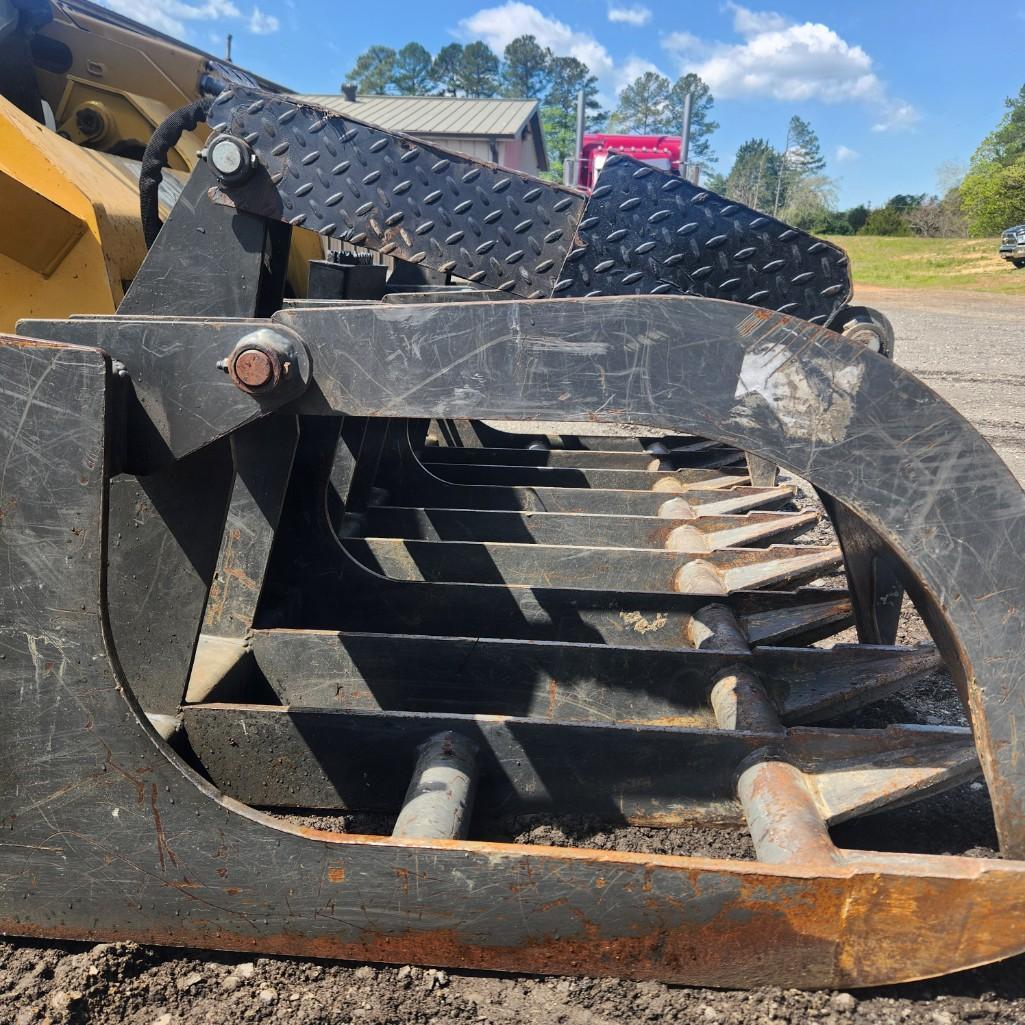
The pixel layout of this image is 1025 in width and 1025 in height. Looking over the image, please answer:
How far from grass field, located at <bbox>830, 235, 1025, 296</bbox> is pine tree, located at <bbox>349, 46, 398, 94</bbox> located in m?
53.9

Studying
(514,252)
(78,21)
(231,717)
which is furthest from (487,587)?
(78,21)

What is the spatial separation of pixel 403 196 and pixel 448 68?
285 ft

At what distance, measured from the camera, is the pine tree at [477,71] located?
7881 centimetres

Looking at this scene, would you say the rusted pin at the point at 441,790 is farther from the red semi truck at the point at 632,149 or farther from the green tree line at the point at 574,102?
the green tree line at the point at 574,102

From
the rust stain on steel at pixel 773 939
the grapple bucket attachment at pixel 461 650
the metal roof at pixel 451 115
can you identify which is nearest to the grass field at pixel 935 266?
the metal roof at pixel 451 115

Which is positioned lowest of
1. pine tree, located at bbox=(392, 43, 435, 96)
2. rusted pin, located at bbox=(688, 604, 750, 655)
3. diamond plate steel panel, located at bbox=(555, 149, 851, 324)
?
rusted pin, located at bbox=(688, 604, 750, 655)

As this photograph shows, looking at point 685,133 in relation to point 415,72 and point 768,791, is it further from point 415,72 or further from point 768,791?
point 415,72

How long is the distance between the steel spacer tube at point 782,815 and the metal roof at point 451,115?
Answer: 31261 mm

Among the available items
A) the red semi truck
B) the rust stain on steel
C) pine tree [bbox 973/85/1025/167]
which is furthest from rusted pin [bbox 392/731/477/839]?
pine tree [bbox 973/85/1025/167]

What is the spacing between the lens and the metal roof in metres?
32.5

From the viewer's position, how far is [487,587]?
114 inches

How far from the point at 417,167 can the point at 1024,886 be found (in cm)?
173

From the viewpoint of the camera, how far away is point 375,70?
82.1 meters

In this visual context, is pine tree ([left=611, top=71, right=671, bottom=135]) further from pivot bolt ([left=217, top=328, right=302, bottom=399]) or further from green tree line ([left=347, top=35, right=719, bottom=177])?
pivot bolt ([left=217, top=328, right=302, bottom=399])
